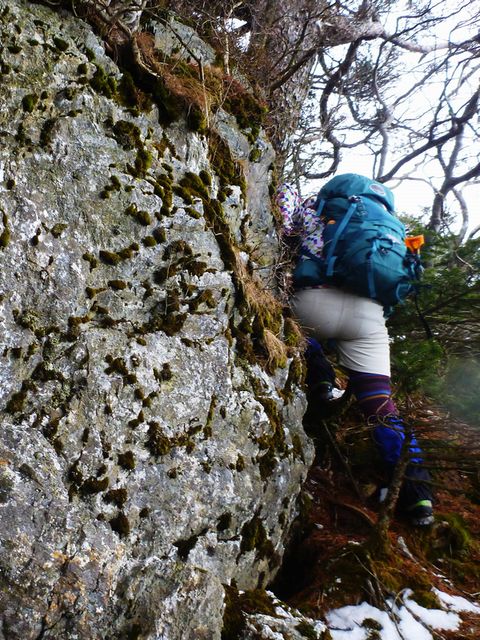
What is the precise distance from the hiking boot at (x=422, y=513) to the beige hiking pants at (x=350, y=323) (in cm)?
104

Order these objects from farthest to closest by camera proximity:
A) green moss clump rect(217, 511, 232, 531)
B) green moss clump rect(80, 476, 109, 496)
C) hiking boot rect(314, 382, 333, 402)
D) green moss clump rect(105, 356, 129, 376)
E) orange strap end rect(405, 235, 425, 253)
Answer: hiking boot rect(314, 382, 333, 402) < orange strap end rect(405, 235, 425, 253) < green moss clump rect(217, 511, 232, 531) < green moss clump rect(105, 356, 129, 376) < green moss clump rect(80, 476, 109, 496)

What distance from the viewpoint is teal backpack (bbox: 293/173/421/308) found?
12.0 feet

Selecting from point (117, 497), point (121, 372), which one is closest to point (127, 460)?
point (117, 497)

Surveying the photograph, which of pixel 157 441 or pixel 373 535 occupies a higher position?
pixel 157 441

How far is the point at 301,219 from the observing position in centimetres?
417

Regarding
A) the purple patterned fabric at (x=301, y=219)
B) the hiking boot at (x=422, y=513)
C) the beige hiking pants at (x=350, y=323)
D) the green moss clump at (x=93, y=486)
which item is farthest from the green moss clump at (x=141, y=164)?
the hiking boot at (x=422, y=513)

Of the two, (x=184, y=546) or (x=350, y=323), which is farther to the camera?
(x=350, y=323)

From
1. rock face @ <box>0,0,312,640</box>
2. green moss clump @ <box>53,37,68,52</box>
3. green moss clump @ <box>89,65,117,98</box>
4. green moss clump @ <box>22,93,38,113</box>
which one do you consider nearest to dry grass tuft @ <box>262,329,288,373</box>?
rock face @ <box>0,0,312,640</box>

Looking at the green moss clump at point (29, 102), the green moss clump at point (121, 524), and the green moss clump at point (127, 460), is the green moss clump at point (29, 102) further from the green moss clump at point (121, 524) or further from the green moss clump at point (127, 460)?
the green moss clump at point (121, 524)

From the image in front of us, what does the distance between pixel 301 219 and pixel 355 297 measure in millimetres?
884

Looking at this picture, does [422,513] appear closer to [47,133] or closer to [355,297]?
[355,297]

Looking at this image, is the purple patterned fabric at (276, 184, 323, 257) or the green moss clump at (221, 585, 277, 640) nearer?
the green moss clump at (221, 585, 277, 640)

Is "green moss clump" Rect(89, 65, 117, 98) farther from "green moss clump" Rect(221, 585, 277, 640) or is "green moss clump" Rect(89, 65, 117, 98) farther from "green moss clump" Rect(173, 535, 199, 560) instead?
"green moss clump" Rect(221, 585, 277, 640)

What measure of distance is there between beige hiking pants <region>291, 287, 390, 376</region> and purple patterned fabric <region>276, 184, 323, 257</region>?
1.27 ft
